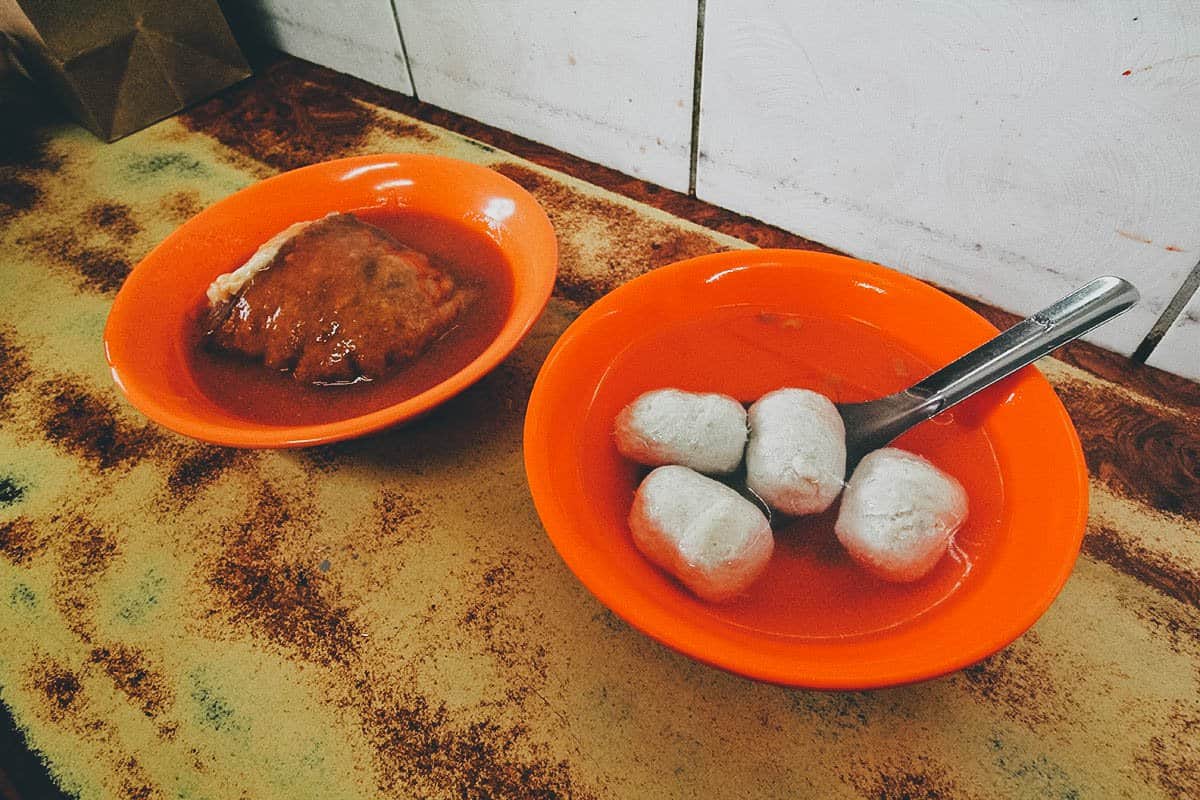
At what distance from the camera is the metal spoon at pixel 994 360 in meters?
0.70

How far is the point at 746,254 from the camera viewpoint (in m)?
0.83

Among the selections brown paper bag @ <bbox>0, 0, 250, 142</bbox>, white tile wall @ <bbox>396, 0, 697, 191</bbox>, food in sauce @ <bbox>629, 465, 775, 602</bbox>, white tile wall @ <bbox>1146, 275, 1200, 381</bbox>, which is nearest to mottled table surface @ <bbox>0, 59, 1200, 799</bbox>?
white tile wall @ <bbox>1146, 275, 1200, 381</bbox>

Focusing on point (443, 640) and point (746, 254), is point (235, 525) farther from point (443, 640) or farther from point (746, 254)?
point (746, 254)

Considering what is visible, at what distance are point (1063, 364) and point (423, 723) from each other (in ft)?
3.00

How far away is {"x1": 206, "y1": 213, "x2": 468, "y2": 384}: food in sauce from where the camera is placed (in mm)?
860

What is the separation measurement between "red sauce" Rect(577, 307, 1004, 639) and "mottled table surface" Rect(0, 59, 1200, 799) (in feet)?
0.35

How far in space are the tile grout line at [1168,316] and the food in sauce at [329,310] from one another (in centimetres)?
90

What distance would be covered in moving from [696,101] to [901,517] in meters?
0.78

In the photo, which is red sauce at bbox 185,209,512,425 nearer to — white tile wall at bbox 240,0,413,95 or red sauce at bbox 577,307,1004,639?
red sauce at bbox 577,307,1004,639

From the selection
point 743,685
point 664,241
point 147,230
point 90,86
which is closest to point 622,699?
point 743,685

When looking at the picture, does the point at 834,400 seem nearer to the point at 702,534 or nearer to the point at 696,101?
the point at 702,534

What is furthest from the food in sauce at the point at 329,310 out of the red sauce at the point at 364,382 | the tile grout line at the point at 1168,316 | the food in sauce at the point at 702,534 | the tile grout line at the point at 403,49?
the tile grout line at the point at 1168,316

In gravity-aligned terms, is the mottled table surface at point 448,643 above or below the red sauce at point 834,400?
below

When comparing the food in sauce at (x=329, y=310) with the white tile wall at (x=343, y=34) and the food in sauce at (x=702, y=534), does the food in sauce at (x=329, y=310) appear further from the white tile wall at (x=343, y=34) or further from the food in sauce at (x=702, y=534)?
the white tile wall at (x=343, y=34)
